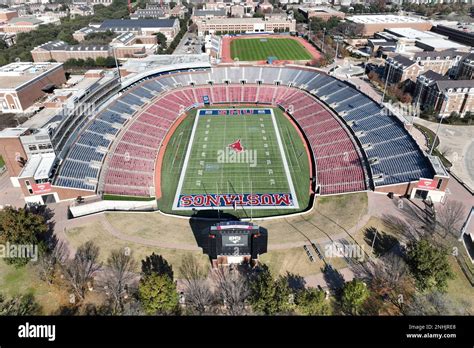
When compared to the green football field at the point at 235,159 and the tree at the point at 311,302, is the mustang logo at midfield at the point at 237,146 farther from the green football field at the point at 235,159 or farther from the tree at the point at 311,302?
the tree at the point at 311,302

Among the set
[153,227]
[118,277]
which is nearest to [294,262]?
[153,227]

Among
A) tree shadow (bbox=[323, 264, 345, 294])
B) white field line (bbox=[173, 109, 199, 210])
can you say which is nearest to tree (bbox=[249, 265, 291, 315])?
tree shadow (bbox=[323, 264, 345, 294])

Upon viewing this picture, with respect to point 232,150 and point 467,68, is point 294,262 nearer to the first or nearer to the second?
point 232,150

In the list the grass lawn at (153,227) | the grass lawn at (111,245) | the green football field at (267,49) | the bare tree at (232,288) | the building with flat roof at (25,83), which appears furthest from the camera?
the green football field at (267,49)

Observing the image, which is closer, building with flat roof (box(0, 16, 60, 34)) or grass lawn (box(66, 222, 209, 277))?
grass lawn (box(66, 222, 209, 277))

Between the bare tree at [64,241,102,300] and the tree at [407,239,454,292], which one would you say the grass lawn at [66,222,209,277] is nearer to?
the bare tree at [64,241,102,300]

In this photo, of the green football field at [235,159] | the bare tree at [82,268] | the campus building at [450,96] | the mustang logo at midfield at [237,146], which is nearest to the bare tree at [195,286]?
the bare tree at [82,268]
